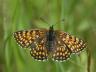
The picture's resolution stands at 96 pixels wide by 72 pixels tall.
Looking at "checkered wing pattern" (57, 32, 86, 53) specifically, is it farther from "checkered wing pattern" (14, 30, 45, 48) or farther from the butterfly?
"checkered wing pattern" (14, 30, 45, 48)

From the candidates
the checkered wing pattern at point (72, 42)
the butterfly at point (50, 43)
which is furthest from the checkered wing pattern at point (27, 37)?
the checkered wing pattern at point (72, 42)

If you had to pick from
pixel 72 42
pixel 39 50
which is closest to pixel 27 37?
pixel 39 50

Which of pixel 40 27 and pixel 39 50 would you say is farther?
pixel 40 27

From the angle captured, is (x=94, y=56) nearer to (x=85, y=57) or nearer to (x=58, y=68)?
(x=85, y=57)

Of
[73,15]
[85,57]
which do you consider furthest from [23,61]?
[73,15]

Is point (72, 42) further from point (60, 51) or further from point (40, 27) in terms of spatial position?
point (40, 27)

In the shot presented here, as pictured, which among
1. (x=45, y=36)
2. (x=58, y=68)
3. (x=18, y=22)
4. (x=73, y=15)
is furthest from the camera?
(x=73, y=15)
